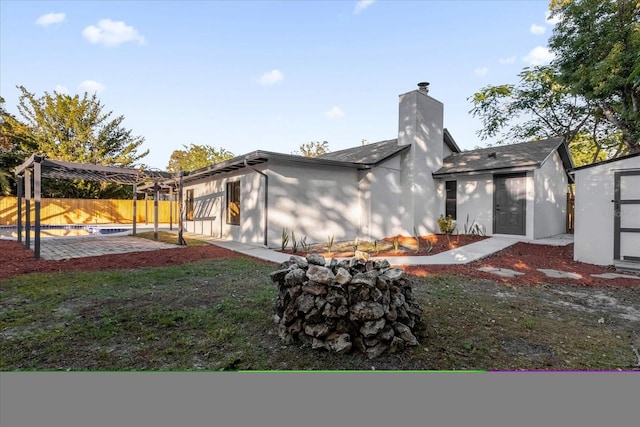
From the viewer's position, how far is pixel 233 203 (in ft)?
36.6

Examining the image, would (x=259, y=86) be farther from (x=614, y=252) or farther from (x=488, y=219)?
(x=614, y=252)

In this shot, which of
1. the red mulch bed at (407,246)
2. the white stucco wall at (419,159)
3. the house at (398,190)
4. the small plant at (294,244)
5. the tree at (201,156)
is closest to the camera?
the red mulch bed at (407,246)

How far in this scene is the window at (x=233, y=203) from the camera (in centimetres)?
1084

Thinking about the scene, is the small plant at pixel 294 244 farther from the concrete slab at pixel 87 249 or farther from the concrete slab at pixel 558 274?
the concrete slab at pixel 558 274

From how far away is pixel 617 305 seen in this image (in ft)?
14.1

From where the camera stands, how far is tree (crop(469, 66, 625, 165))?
1581 centimetres

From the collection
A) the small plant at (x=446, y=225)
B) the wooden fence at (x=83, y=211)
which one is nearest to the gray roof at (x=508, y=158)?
the small plant at (x=446, y=225)

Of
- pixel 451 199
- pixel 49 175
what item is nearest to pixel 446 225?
pixel 451 199

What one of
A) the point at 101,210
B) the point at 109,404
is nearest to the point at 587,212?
the point at 109,404

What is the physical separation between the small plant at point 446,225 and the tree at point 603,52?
730 cm

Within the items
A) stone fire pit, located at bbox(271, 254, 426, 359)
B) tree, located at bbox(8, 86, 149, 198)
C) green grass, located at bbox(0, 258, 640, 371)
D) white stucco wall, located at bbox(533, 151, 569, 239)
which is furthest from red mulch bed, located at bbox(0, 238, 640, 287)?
tree, located at bbox(8, 86, 149, 198)

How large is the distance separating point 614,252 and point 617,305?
3.26 m

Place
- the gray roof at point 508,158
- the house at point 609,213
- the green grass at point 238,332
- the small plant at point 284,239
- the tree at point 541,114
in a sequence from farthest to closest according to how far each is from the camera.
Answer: the tree at point 541,114 → the gray roof at point 508,158 → the small plant at point 284,239 → the house at point 609,213 → the green grass at point 238,332

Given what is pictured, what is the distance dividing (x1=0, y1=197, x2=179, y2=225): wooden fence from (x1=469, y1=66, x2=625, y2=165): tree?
18707mm
